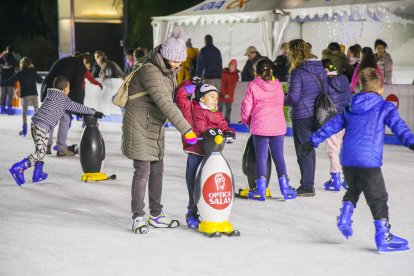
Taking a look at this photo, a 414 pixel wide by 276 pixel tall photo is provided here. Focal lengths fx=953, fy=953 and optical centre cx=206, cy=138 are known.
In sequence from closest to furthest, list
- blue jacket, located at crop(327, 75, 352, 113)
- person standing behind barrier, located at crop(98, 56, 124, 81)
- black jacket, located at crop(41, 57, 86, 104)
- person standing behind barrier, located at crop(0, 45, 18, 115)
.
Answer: blue jacket, located at crop(327, 75, 352, 113), black jacket, located at crop(41, 57, 86, 104), person standing behind barrier, located at crop(98, 56, 124, 81), person standing behind barrier, located at crop(0, 45, 18, 115)

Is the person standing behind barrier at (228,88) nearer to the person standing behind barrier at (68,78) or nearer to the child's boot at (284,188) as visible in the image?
the person standing behind barrier at (68,78)

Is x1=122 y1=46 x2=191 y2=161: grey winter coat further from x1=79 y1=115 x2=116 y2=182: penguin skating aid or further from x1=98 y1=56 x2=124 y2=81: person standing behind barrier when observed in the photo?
x1=98 y1=56 x2=124 y2=81: person standing behind barrier

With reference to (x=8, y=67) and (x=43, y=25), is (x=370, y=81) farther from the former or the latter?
(x=43, y=25)

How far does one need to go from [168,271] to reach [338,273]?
1.08 meters

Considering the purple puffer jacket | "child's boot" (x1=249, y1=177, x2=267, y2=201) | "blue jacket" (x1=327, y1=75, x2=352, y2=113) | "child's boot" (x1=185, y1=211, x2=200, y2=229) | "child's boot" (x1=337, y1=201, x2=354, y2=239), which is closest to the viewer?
"child's boot" (x1=337, y1=201, x2=354, y2=239)

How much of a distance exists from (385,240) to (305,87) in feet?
9.97

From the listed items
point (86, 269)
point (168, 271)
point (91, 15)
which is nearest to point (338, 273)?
point (168, 271)

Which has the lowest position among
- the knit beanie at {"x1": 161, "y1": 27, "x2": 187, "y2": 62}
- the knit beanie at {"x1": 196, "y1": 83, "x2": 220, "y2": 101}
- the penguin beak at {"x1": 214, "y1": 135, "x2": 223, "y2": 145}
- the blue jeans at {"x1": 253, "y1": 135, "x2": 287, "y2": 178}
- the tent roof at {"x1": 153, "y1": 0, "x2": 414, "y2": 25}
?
the blue jeans at {"x1": 253, "y1": 135, "x2": 287, "y2": 178}

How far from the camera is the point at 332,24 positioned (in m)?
22.9

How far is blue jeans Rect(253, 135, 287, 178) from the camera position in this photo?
30.5 ft

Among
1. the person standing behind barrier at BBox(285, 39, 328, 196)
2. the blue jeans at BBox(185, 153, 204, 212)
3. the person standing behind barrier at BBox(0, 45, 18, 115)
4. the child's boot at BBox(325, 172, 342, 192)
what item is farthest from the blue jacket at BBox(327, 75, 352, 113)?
the person standing behind barrier at BBox(0, 45, 18, 115)

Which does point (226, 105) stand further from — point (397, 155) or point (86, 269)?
point (86, 269)

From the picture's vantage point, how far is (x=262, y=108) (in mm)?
9211

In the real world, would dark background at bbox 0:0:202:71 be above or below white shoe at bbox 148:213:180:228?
above
